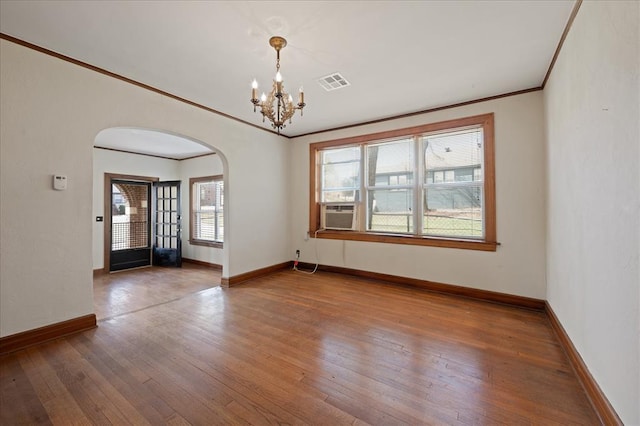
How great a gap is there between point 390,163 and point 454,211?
1324 millimetres

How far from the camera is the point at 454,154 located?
400cm

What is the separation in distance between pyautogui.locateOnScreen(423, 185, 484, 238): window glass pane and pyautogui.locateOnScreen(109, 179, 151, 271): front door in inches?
251

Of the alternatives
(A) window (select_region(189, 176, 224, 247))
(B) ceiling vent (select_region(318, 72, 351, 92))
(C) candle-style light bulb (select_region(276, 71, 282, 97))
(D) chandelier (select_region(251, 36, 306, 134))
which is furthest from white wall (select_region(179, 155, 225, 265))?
(C) candle-style light bulb (select_region(276, 71, 282, 97))

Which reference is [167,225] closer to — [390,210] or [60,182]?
[60,182]

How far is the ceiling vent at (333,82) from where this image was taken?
10.1 feet

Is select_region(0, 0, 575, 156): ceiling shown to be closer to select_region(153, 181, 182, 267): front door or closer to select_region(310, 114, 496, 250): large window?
select_region(310, 114, 496, 250): large window

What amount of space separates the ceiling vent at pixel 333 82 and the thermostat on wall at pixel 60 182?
9.56 feet

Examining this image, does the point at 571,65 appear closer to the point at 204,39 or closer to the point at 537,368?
the point at 537,368

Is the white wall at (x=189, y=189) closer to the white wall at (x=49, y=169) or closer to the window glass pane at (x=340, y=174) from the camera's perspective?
the window glass pane at (x=340, y=174)

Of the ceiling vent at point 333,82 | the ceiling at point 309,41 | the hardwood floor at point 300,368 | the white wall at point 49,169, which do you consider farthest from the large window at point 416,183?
the white wall at point 49,169

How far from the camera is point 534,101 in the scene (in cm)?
336

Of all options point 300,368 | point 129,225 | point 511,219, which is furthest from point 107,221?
point 511,219

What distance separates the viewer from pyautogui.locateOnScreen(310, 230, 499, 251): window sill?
3.72 meters

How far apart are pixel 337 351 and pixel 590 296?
76.5 inches
